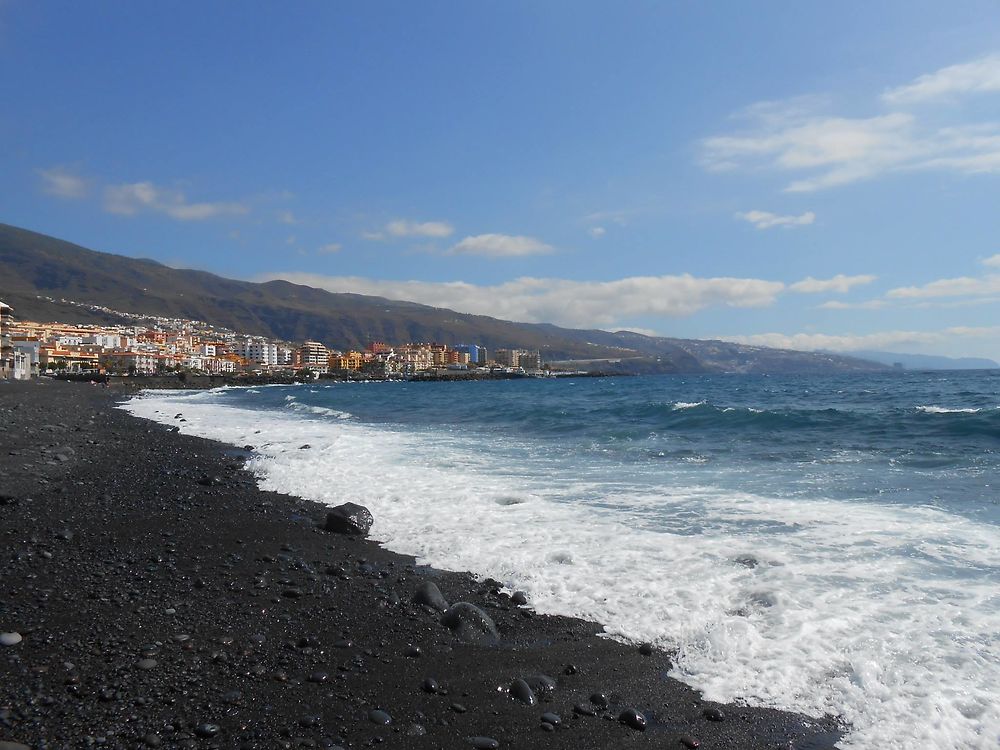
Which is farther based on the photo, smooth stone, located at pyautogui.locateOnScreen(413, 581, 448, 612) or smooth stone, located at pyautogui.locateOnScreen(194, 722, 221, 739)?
smooth stone, located at pyautogui.locateOnScreen(413, 581, 448, 612)

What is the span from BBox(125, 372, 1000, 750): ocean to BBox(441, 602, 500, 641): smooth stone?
0.68m

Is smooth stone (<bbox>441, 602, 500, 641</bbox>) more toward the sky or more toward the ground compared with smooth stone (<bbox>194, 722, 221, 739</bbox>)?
more toward the ground

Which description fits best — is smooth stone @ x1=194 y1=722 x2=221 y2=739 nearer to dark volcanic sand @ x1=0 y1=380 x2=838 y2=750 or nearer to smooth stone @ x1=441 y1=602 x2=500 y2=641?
dark volcanic sand @ x1=0 y1=380 x2=838 y2=750

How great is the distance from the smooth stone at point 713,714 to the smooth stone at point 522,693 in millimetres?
973

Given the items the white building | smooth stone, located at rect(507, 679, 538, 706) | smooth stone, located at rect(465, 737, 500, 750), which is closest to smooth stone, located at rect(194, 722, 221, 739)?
smooth stone, located at rect(465, 737, 500, 750)

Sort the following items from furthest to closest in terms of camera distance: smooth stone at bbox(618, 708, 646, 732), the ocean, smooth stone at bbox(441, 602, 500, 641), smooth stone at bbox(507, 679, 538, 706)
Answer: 1. smooth stone at bbox(441, 602, 500, 641)
2. the ocean
3. smooth stone at bbox(507, 679, 538, 706)
4. smooth stone at bbox(618, 708, 646, 732)

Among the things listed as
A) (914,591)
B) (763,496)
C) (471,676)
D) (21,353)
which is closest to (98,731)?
(471,676)

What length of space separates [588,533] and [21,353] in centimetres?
8300

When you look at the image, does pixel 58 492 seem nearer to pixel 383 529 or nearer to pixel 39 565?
pixel 39 565

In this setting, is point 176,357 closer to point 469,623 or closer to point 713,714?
point 469,623

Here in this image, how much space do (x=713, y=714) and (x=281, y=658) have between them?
2674 millimetres

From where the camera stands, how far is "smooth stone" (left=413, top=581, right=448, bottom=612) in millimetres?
5262

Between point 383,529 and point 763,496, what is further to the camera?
point 763,496

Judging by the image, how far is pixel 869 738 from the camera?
3438 millimetres
